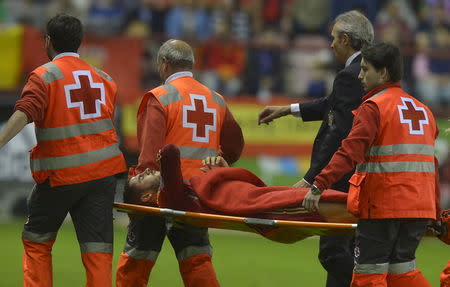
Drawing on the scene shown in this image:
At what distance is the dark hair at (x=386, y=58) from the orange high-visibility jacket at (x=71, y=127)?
186 cm

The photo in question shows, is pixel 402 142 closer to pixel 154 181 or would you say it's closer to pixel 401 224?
pixel 401 224

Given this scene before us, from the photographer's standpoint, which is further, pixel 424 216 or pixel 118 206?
pixel 118 206

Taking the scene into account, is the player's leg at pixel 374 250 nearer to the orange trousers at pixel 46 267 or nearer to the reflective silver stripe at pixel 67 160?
the orange trousers at pixel 46 267

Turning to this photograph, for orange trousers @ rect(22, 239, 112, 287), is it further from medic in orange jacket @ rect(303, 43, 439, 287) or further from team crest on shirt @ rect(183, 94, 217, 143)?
medic in orange jacket @ rect(303, 43, 439, 287)

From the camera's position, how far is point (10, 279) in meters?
9.68

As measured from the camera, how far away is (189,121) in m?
7.50

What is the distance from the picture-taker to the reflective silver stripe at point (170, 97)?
24.5 ft

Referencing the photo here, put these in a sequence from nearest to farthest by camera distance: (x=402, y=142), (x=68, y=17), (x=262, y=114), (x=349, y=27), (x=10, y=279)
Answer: (x=402, y=142) → (x=68, y=17) → (x=349, y=27) → (x=262, y=114) → (x=10, y=279)

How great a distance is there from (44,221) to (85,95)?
0.90 meters

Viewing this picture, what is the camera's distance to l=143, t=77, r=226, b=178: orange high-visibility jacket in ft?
24.5

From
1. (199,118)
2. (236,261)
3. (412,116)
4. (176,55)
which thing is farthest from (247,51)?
(412,116)

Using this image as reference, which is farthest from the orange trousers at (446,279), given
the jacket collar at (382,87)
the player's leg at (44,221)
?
the player's leg at (44,221)

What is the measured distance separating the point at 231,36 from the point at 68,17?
953 centimetres

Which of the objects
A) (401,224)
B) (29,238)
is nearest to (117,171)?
(29,238)
